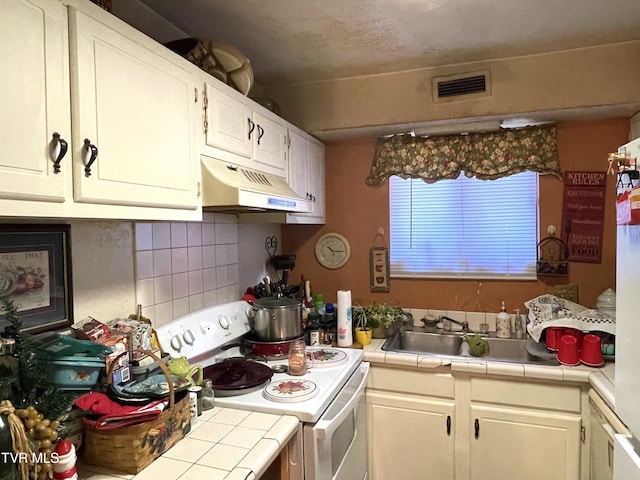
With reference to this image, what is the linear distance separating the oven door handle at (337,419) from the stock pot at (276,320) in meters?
0.40

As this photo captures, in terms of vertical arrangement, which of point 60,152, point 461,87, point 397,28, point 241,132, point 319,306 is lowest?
point 319,306

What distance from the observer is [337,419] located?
153cm

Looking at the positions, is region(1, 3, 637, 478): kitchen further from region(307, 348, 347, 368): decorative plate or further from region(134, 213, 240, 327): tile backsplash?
region(307, 348, 347, 368): decorative plate

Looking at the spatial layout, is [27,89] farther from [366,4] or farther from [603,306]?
[603,306]

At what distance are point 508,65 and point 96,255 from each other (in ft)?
6.95

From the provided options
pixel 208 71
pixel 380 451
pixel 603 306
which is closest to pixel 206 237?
pixel 208 71

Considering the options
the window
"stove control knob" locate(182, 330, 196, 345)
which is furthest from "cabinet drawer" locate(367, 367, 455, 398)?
"stove control knob" locate(182, 330, 196, 345)

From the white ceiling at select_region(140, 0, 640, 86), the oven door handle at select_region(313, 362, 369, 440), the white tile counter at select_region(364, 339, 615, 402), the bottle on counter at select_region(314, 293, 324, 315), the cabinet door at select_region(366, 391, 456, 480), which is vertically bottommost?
the cabinet door at select_region(366, 391, 456, 480)

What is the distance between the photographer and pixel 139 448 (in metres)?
1.09

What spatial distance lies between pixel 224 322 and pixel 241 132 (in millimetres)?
889

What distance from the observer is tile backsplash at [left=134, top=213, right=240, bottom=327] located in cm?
168

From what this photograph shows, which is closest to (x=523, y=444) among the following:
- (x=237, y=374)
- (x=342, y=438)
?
(x=342, y=438)

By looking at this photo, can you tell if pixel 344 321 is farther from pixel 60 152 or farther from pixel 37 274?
pixel 60 152

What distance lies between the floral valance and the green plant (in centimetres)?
81
